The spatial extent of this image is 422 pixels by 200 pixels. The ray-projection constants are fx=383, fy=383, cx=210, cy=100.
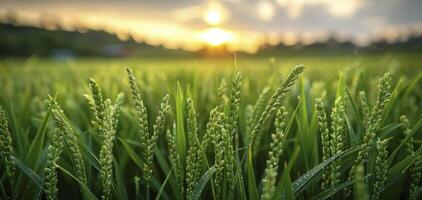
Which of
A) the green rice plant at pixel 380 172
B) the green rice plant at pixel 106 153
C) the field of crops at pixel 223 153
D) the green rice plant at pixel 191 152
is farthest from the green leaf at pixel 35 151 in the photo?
the green rice plant at pixel 380 172

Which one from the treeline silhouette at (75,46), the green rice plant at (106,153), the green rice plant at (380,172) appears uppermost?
the treeline silhouette at (75,46)

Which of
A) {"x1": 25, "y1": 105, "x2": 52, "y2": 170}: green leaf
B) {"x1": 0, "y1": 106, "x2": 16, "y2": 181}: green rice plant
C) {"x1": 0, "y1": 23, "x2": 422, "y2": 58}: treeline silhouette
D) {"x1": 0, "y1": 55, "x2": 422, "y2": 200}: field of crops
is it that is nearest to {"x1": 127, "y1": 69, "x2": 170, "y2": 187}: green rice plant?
{"x1": 0, "y1": 55, "x2": 422, "y2": 200}: field of crops

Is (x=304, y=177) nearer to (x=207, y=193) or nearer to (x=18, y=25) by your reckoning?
(x=207, y=193)

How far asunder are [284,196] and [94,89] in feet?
1.71

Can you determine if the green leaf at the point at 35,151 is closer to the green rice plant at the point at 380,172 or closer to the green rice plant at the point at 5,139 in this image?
the green rice plant at the point at 5,139

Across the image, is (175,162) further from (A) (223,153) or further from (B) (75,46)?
(B) (75,46)

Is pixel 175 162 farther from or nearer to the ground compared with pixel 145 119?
nearer to the ground

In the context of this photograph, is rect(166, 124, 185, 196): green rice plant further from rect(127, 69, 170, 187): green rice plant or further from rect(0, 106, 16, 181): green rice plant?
rect(0, 106, 16, 181): green rice plant

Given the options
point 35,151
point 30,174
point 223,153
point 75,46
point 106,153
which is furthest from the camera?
point 75,46

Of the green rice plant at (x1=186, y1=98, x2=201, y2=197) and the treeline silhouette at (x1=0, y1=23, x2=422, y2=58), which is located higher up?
the treeline silhouette at (x1=0, y1=23, x2=422, y2=58)

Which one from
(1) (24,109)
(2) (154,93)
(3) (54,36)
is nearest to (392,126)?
(2) (154,93)

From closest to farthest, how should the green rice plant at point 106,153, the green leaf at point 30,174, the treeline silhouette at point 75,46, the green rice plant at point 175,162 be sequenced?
1. the green rice plant at point 106,153
2. the green rice plant at point 175,162
3. the green leaf at point 30,174
4. the treeline silhouette at point 75,46

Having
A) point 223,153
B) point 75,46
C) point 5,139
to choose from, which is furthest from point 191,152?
point 75,46

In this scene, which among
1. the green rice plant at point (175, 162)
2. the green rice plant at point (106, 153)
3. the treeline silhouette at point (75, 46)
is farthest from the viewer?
the treeline silhouette at point (75, 46)
